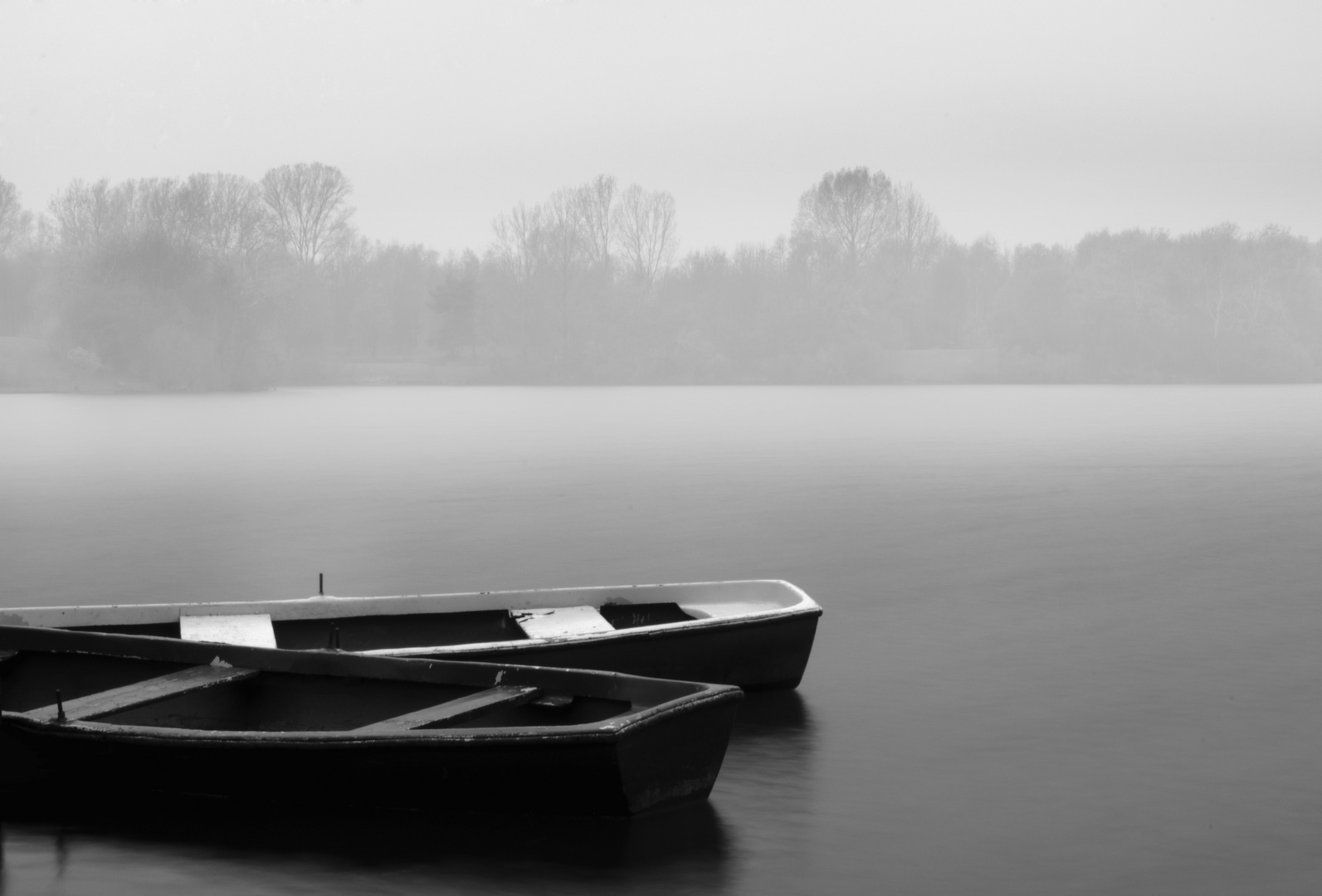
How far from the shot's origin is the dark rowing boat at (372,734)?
7.21m

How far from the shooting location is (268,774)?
7.47 meters

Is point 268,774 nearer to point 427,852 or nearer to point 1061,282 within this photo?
point 427,852

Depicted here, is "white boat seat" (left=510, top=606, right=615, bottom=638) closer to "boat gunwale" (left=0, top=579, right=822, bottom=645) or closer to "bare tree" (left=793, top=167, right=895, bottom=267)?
"boat gunwale" (left=0, top=579, right=822, bottom=645)

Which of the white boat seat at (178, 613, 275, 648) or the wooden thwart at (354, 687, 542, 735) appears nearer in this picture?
the wooden thwart at (354, 687, 542, 735)

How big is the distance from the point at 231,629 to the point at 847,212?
9819 cm

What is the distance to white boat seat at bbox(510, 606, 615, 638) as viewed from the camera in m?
10.1

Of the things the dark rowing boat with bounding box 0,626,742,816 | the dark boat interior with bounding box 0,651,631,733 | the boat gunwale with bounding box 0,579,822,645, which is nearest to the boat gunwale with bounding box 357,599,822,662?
the boat gunwale with bounding box 0,579,822,645

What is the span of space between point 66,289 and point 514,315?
3338 cm

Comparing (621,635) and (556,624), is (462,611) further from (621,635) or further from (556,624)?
(621,635)

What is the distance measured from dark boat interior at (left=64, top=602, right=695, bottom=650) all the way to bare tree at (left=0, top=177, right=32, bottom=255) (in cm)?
10363

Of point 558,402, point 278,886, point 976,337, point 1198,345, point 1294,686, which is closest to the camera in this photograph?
point 278,886

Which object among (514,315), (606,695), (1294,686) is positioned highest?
(514,315)

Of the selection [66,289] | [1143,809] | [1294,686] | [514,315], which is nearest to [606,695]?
[1143,809]

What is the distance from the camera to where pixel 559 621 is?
34.3ft
